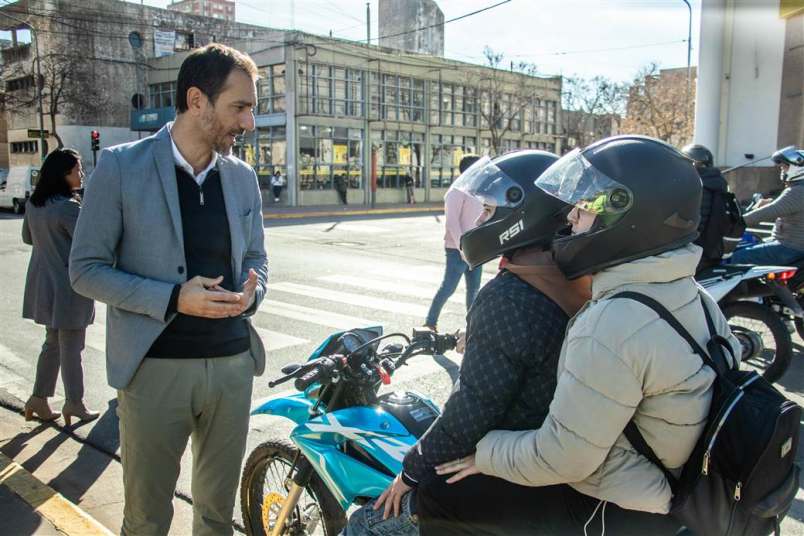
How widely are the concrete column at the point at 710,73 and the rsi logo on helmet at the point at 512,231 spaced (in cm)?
1263

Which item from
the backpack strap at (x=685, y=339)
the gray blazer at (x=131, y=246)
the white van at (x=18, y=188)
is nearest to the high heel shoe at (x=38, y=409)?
the gray blazer at (x=131, y=246)

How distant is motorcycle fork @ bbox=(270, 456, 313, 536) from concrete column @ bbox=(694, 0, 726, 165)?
12.6 m

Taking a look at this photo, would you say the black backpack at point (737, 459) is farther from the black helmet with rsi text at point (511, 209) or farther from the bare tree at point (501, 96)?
the bare tree at point (501, 96)

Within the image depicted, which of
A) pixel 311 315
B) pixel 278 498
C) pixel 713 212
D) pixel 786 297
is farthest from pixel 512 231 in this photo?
pixel 311 315

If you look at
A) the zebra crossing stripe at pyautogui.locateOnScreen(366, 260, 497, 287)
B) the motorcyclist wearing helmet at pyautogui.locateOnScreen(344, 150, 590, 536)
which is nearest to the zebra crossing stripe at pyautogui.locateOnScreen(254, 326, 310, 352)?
the zebra crossing stripe at pyautogui.locateOnScreen(366, 260, 497, 287)

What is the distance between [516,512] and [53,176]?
409 cm

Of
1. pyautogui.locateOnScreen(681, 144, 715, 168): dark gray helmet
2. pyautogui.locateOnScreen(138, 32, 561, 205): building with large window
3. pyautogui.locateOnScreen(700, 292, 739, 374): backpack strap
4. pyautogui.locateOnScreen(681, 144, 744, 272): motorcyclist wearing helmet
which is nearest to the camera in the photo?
pyautogui.locateOnScreen(700, 292, 739, 374): backpack strap

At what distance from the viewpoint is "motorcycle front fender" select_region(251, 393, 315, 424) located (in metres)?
2.61

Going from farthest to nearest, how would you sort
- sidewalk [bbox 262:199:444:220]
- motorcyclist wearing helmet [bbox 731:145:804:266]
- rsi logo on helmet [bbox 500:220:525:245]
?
1. sidewalk [bbox 262:199:444:220]
2. motorcyclist wearing helmet [bbox 731:145:804:266]
3. rsi logo on helmet [bbox 500:220:525:245]

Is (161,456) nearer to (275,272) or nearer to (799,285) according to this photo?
(799,285)

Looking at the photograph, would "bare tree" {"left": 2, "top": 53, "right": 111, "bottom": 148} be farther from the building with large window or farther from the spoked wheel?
the spoked wheel

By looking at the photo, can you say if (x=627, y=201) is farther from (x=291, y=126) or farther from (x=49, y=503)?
(x=291, y=126)

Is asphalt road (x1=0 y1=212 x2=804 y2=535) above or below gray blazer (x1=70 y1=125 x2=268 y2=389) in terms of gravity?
below

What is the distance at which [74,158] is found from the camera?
4.62 metres
